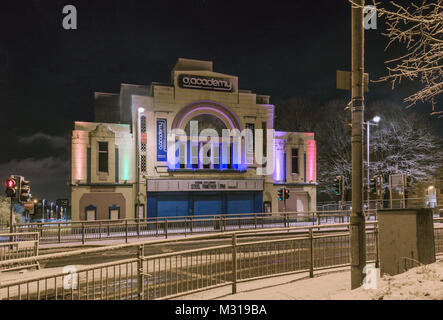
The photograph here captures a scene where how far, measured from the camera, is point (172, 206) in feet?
105

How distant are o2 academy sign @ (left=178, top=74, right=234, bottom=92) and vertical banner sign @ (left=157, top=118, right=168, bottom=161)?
3.63 metres

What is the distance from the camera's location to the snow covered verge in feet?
17.2

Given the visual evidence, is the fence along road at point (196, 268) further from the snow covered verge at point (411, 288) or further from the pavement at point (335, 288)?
the snow covered verge at point (411, 288)

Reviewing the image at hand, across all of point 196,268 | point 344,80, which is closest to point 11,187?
point 196,268

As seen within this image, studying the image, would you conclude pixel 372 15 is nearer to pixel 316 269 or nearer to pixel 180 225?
pixel 316 269

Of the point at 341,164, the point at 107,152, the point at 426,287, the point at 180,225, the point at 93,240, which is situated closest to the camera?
the point at 426,287

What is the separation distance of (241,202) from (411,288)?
28886 millimetres

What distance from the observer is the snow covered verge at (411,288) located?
525 centimetres

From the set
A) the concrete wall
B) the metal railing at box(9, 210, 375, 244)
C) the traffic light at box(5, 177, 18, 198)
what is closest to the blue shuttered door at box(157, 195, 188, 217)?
Answer: the metal railing at box(9, 210, 375, 244)

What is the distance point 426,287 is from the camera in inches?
217

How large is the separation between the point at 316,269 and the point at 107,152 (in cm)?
2426

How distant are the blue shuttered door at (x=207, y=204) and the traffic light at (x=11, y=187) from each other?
55.0 ft

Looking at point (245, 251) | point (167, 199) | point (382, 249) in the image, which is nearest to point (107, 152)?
point (167, 199)

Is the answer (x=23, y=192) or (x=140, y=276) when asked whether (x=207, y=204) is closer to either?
(x=23, y=192)
